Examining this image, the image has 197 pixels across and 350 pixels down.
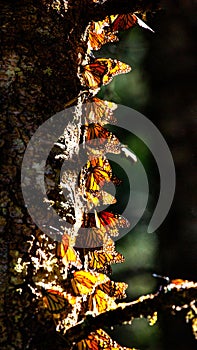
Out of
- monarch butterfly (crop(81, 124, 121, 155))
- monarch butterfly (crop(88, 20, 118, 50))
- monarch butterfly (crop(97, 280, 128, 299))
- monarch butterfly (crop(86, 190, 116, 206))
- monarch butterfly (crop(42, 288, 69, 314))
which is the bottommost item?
monarch butterfly (crop(97, 280, 128, 299))

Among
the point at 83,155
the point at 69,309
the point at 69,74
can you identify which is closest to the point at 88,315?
the point at 69,309

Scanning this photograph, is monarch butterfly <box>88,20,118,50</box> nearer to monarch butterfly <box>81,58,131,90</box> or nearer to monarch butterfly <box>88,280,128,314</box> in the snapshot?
monarch butterfly <box>81,58,131,90</box>

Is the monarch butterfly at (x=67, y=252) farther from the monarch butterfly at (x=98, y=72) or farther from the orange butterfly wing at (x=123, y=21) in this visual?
the orange butterfly wing at (x=123, y=21)

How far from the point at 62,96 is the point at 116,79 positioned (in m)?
1.52

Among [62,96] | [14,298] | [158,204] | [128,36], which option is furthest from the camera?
[128,36]

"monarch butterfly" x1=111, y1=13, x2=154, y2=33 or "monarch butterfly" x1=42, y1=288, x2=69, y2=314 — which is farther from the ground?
"monarch butterfly" x1=111, y1=13, x2=154, y2=33

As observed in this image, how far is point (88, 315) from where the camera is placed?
25.1 inches

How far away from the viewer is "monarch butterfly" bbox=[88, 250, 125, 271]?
31.6 inches

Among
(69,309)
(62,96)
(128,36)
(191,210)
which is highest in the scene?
(128,36)

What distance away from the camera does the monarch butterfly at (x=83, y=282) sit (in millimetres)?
694

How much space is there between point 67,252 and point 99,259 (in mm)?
132

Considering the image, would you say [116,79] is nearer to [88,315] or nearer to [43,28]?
[43,28]

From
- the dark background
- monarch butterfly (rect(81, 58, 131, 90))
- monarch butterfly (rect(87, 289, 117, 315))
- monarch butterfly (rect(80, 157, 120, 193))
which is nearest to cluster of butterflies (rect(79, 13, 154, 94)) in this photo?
monarch butterfly (rect(81, 58, 131, 90))

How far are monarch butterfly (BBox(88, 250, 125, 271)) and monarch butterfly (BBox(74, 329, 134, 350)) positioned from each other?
0.45ft
